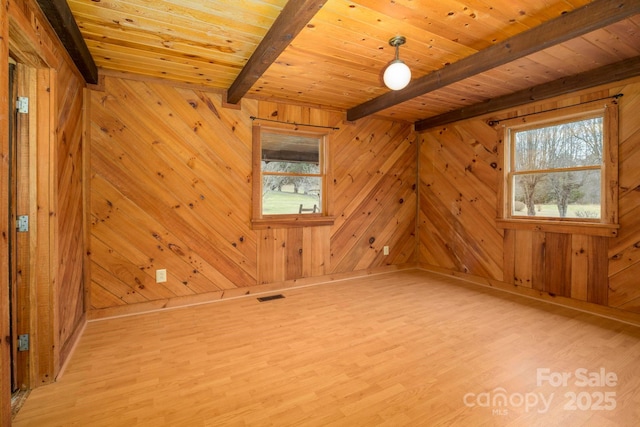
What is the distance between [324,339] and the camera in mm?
2461

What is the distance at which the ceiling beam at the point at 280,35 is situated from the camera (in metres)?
1.71

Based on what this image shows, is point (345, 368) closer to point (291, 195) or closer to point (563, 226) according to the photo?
point (291, 195)

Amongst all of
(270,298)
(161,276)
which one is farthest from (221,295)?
(161,276)

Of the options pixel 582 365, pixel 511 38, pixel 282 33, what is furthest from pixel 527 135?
pixel 282 33

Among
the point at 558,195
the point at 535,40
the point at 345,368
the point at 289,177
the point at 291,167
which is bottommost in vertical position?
the point at 345,368

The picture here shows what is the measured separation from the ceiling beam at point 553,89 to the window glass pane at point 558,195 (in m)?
0.87

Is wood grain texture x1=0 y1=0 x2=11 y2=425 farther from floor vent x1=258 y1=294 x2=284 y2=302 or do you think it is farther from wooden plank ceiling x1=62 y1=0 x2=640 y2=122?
floor vent x1=258 y1=294 x2=284 y2=302

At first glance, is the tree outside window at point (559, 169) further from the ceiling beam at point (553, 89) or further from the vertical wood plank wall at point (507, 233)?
the ceiling beam at point (553, 89)

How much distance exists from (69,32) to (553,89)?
4.34m

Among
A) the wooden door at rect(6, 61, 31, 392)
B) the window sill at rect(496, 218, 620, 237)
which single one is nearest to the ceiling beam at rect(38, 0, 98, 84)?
the wooden door at rect(6, 61, 31, 392)

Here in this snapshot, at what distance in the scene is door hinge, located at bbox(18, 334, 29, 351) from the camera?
5.93 ft

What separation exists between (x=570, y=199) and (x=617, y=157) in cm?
57

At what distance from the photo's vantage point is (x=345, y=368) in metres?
2.03

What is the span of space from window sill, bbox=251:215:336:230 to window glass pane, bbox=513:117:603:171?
255 cm
